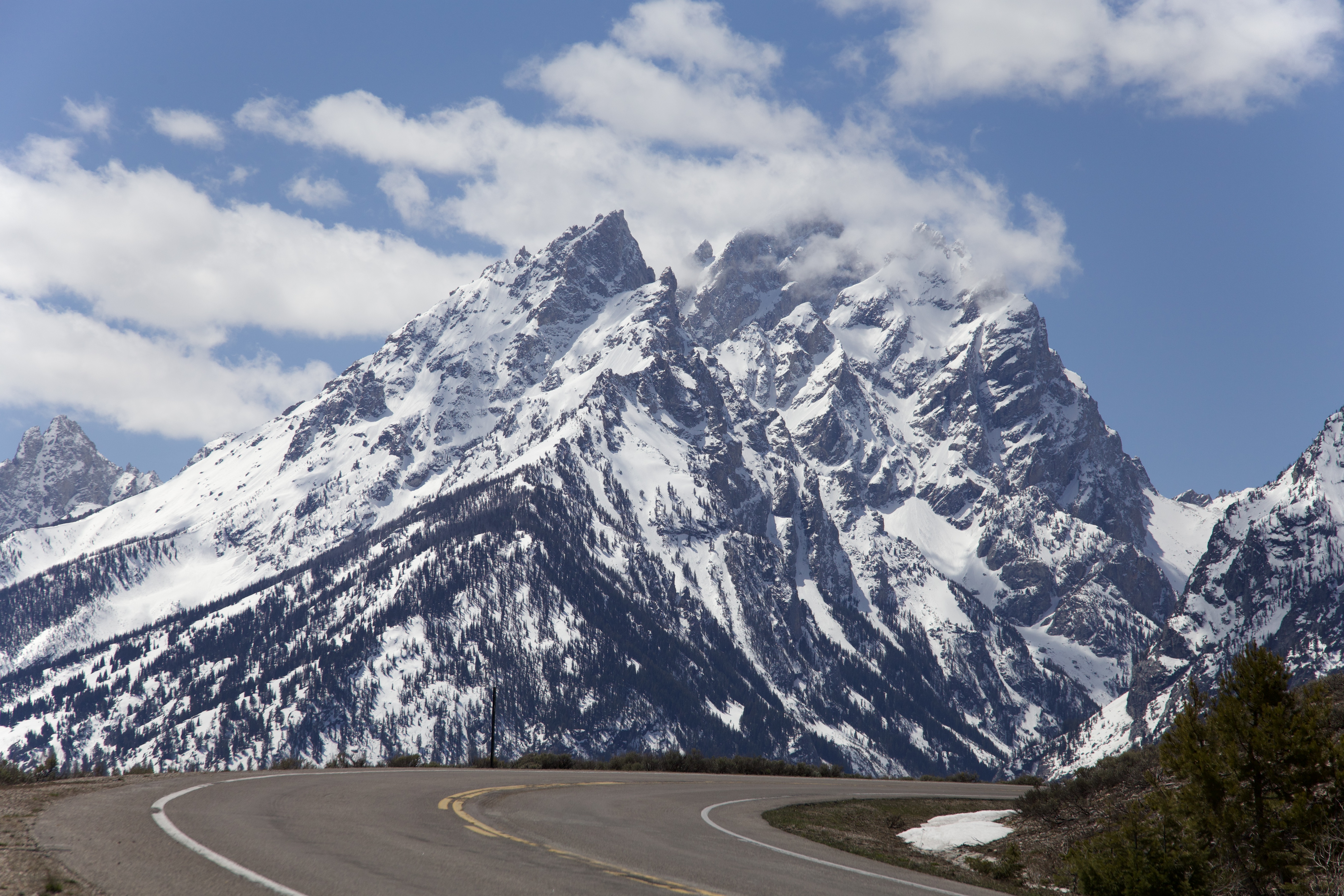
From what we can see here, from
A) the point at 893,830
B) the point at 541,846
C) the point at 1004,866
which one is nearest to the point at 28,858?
Result: the point at 541,846

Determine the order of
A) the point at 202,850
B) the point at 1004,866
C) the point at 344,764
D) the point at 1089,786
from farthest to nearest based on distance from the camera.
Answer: the point at 344,764, the point at 1089,786, the point at 1004,866, the point at 202,850

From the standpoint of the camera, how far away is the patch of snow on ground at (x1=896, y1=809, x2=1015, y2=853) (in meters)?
27.3

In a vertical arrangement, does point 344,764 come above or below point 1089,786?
above

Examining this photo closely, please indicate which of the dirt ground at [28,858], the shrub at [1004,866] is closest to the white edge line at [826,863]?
the shrub at [1004,866]

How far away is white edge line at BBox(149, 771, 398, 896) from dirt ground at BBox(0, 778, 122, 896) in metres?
1.70

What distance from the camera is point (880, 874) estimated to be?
1723 centimetres

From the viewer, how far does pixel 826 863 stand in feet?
59.5

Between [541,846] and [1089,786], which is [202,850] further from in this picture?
A: [1089,786]

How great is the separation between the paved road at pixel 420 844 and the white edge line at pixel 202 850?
1.8 inches

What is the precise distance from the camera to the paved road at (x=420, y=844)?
1346 centimetres

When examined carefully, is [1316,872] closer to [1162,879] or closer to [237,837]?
[1162,879]

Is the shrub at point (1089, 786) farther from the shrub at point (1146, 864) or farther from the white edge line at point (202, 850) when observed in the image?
the white edge line at point (202, 850)

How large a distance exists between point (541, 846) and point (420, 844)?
2044mm

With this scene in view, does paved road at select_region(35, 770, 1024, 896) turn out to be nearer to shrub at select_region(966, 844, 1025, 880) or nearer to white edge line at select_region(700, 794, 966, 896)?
white edge line at select_region(700, 794, 966, 896)
